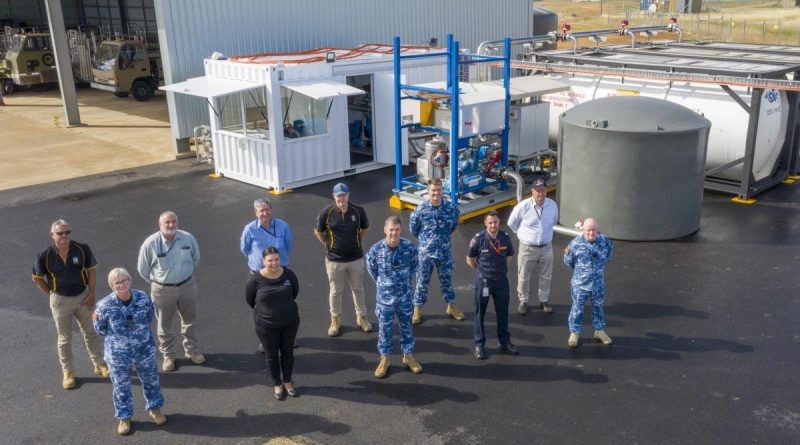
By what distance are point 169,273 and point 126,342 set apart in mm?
1133

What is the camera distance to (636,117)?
1156 cm

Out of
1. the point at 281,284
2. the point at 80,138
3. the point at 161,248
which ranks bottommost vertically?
the point at 80,138

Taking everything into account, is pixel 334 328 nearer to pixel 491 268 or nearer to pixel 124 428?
pixel 491 268

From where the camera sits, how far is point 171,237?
7.61 m

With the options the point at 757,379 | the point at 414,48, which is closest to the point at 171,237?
the point at 757,379

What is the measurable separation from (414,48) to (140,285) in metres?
10.2

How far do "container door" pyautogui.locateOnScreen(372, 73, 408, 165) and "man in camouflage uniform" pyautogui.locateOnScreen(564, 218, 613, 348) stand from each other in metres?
8.74

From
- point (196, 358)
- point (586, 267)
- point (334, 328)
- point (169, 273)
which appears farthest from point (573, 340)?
point (169, 273)

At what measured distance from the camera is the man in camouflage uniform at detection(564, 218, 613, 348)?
8078 mm

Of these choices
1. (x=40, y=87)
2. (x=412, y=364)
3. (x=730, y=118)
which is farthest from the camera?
(x=40, y=87)

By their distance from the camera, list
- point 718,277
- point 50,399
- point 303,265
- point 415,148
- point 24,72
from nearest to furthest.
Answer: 1. point 50,399
2. point 718,277
3. point 303,265
4. point 415,148
5. point 24,72

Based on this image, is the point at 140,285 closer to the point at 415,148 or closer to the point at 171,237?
the point at 171,237

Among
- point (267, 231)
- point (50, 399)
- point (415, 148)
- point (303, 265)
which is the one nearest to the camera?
point (50, 399)

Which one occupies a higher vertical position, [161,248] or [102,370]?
[161,248]
